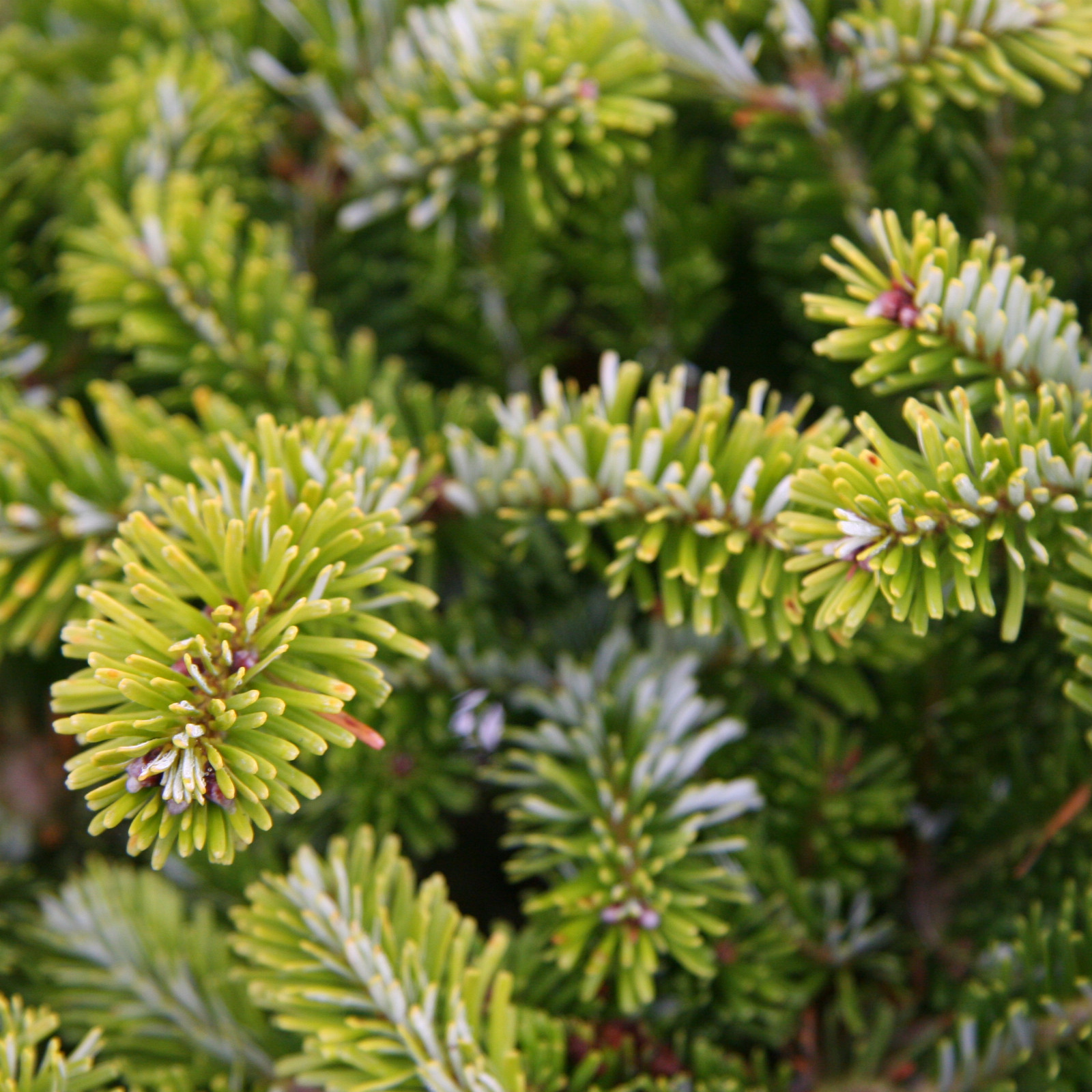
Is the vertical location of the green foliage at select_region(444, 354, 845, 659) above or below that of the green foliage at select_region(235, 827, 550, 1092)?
above

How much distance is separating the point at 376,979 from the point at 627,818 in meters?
0.13

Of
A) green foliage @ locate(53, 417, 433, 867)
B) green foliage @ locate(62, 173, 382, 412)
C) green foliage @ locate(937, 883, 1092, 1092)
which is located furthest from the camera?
green foliage @ locate(62, 173, 382, 412)

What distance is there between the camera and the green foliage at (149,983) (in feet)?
1.63

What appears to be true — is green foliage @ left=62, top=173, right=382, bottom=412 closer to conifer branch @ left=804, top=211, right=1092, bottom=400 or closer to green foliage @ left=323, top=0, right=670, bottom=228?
green foliage @ left=323, top=0, right=670, bottom=228

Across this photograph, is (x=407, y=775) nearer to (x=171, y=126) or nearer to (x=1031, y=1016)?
(x=1031, y=1016)

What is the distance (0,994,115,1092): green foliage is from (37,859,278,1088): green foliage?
6cm

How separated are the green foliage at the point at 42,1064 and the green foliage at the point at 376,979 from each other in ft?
0.23

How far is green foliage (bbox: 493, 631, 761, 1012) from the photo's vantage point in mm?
444

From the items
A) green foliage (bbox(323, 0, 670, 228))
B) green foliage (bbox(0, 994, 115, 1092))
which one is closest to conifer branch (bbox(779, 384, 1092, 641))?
green foliage (bbox(323, 0, 670, 228))

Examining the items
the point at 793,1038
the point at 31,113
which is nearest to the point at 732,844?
the point at 793,1038

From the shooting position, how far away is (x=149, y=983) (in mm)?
512

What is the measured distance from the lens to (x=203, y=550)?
0.39 meters

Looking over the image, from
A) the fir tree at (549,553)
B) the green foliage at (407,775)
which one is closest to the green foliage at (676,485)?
the fir tree at (549,553)

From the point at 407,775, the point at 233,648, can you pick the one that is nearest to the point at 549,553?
the point at 407,775
